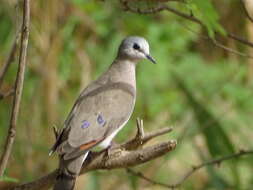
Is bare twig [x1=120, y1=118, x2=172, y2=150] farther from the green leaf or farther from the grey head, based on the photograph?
the green leaf

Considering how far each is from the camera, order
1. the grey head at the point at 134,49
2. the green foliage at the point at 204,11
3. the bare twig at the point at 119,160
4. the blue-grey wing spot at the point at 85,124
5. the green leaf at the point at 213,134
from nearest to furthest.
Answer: the bare twig at the point at 119,160 → the green foliage at the point at 204,11 → the blue-grey wing spot at the point at 85,124 → the grey head at the point at 134,49 → the green leaf at the point at 213,134

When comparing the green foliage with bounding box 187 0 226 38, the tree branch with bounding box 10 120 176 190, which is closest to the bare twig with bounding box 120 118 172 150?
the tree branch with bounding box 10 120 176 190

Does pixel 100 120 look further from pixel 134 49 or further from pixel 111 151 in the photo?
pixel 134 49

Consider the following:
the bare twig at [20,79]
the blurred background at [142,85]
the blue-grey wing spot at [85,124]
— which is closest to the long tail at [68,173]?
the blue-grey wing spot at [85,124]

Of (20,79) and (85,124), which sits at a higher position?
(20,79)

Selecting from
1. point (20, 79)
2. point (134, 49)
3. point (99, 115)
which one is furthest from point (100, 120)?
point (20, 79)

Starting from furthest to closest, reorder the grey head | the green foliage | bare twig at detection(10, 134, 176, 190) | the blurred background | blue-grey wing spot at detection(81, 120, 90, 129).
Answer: the blurred background, the grey head, blue-grey wing spot at detection(81, 120, 90, 129), the green foliage, bare twig at detection(10, 134, 176, 190)

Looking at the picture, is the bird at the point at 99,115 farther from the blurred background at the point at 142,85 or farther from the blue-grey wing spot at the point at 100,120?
the blurred background at the point at 142,85

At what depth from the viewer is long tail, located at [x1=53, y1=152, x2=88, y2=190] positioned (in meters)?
3.00

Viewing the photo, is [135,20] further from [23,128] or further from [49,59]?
[23,128]

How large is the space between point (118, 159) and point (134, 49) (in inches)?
42.8

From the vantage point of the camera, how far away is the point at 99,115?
3.43 meters

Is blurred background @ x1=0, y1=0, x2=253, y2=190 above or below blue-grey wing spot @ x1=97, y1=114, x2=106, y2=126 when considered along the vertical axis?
below

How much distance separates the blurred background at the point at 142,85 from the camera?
16.9ft
